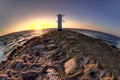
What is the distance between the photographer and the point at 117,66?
19.9 feet

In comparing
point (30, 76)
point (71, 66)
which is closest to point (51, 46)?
point (71, 66)

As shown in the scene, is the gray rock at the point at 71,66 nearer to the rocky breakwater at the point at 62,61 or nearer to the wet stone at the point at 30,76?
the rocky breakwater at the point at 62,61

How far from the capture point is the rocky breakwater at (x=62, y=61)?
584cm

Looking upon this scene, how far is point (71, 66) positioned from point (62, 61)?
0.93ft

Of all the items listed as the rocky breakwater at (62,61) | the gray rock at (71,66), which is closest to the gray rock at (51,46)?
the rocky breakwater at (62,61)

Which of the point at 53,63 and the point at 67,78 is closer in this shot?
the point at 67,78

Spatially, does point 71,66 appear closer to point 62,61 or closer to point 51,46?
point 62,61

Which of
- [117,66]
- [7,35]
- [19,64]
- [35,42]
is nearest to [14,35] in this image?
[7,35]

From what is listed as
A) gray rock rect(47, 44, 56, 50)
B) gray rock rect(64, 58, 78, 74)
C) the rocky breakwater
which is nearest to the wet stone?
the rocky breakwater

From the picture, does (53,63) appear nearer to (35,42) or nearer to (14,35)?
(35,42)

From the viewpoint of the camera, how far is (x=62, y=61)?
20.3ft

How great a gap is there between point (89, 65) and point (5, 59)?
1977 mm

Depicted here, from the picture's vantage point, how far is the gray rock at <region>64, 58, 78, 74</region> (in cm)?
591

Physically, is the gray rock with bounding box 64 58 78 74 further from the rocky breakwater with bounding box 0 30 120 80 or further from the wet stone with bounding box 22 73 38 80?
the wet stone with bounding box 22 73 38 80
